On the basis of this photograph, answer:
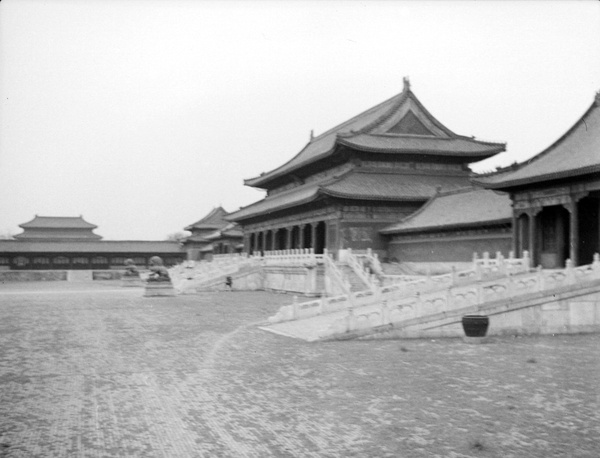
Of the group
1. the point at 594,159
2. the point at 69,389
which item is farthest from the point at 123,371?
the point at 594,159

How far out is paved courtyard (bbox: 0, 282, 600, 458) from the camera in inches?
302

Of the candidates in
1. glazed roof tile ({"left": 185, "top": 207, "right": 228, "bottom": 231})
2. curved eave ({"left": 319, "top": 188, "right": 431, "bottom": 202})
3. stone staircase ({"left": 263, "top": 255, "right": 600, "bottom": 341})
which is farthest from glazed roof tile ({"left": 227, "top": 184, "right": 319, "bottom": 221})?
glazed roof tile ({"left": 185, "top": 207, "right": 228, "bottom": 231})

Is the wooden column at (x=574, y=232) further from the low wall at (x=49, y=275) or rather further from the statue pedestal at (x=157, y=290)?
the low wall at (x=49, y=275)

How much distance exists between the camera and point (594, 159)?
21203mm

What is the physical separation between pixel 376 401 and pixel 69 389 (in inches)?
194

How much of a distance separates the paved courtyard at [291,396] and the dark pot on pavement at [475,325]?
0.53 metres

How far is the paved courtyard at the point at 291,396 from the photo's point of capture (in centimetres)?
768

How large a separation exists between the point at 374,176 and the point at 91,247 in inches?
1807

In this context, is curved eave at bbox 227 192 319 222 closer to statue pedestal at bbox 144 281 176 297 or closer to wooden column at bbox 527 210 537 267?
statue pedestal at bbox 144 281 176 297

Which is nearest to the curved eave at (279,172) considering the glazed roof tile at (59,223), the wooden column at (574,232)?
the wooden column at (574,232)

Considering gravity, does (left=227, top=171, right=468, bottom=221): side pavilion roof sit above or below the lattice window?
above

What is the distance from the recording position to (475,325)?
15969 mm

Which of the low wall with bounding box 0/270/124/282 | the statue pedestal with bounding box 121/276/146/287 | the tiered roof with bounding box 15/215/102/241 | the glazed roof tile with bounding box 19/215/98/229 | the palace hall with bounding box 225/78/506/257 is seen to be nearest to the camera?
the palace hall with bounding box 225/78/506/257

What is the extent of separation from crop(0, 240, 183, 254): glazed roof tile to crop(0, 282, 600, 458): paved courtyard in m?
57.4
